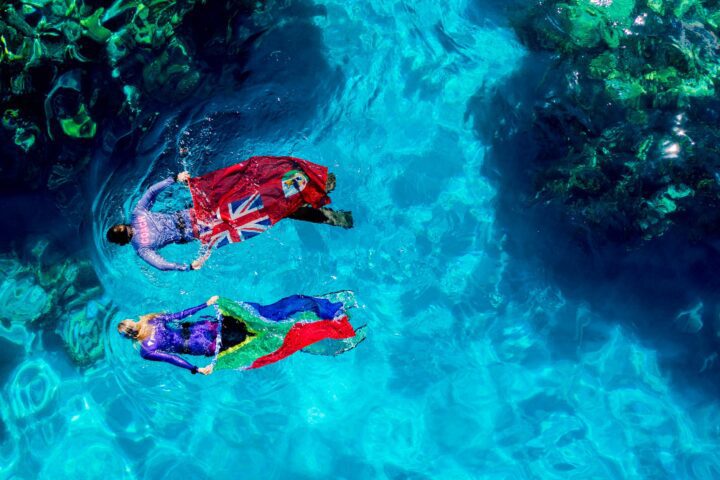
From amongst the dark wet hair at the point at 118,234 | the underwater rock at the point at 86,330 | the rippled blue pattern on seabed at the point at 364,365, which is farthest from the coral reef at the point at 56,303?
the dark wet hair at the point at 118,234

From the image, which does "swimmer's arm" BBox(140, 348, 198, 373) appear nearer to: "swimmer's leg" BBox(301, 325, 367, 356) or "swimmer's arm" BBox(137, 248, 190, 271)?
"swimmer's arm" BBox(137, 248, 190, 271)

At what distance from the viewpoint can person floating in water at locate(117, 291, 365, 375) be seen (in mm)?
5586

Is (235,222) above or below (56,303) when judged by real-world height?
above

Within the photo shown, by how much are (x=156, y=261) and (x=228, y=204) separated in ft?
3.09

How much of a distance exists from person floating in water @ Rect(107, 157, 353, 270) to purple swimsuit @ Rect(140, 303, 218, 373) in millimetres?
542

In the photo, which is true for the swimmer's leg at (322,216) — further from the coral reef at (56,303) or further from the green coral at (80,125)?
the coral reef at (56,303)

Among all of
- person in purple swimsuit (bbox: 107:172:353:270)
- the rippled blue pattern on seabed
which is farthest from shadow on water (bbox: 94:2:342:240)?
person in purple swimsuit (bbox: 107:172:353:270)

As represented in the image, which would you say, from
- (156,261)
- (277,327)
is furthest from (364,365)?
(156,261)

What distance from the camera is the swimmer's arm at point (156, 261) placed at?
5.67 meters

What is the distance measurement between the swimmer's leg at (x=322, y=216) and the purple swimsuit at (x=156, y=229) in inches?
45.9

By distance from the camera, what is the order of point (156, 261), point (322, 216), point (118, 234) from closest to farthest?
point (118, 234) < point (156, 261) < point (322, 216)

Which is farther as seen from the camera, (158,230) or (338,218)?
(338,218)

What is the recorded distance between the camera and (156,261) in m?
5.72

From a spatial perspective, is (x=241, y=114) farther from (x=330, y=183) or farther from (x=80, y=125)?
(x=330, y=183)
